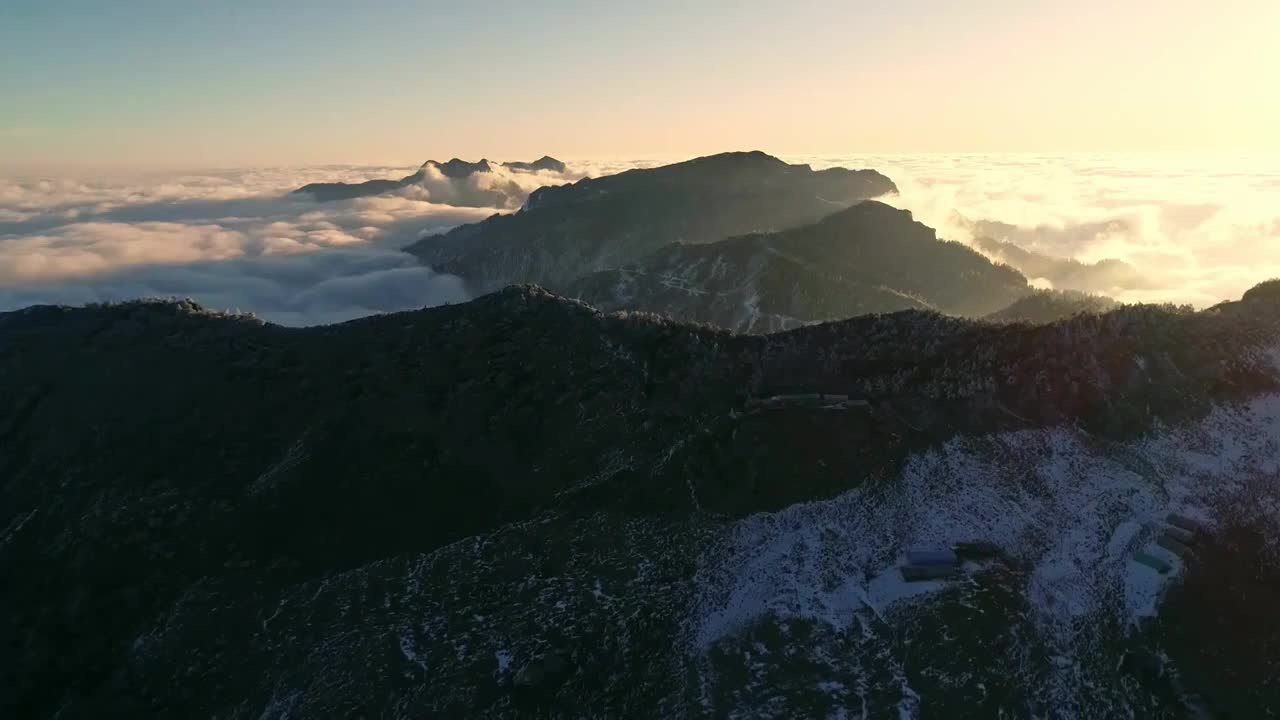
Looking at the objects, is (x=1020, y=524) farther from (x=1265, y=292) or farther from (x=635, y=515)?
(x=1265, y=292)

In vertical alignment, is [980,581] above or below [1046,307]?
above

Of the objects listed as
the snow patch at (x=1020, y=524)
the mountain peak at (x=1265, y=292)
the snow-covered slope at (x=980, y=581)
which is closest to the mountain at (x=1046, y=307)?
the mountain peak at (x=1265, y=292)

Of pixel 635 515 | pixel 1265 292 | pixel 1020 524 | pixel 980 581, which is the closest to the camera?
pixel 980 581

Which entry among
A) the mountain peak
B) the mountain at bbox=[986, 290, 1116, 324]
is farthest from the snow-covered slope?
the mountain at bbox=[986, 290, 1116, 324]

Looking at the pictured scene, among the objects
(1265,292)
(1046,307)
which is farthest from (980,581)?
(1046,307)

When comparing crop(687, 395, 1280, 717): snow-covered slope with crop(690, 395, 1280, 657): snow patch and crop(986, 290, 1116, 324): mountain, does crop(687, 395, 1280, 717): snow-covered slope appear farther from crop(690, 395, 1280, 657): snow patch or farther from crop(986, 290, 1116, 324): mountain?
crop(986, 290, 1116, 324): mountain

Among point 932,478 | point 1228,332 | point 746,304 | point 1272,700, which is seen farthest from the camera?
point 746,304

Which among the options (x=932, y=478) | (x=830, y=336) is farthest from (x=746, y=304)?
(x=932, y=478)

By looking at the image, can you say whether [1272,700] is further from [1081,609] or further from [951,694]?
[951,694]
